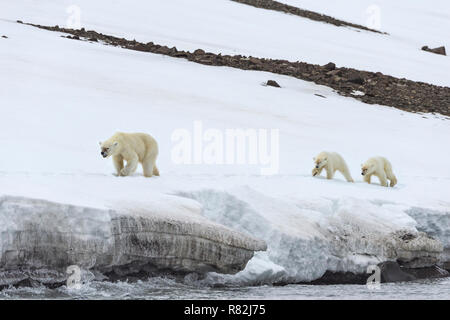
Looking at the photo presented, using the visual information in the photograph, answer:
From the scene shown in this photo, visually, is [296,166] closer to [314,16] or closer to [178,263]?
[178,263]

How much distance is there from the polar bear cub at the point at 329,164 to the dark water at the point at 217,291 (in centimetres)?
409

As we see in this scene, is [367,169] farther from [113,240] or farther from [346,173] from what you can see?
[113,240]

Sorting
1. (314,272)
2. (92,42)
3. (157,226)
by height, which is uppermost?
(92,42)

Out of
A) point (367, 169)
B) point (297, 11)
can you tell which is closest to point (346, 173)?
point (367, 169)

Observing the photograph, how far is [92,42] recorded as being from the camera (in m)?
32.6

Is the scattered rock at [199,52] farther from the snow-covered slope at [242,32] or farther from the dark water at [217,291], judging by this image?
the dark water at [217,291]

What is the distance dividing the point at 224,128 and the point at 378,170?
5354 mm

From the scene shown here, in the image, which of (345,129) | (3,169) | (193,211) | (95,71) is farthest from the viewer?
(95,71)

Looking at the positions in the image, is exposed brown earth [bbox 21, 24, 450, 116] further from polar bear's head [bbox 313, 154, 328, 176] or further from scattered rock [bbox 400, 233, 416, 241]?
scattered rock [bbox 400, 233, 416, 241]

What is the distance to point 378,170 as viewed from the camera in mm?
16922

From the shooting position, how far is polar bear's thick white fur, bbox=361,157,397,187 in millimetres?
16734

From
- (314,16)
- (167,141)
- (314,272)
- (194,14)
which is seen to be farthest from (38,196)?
(314,16)

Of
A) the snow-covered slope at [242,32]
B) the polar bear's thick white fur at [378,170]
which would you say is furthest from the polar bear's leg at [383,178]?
the snow-covered slope at [242,32]

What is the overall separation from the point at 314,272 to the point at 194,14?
116 feet
